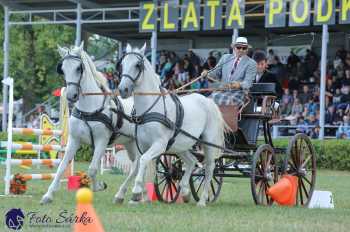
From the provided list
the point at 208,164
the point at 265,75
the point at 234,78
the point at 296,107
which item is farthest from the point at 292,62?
the point at 208,164

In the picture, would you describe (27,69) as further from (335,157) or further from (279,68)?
(335,157)

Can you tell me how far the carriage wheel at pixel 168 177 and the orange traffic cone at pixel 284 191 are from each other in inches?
55.4

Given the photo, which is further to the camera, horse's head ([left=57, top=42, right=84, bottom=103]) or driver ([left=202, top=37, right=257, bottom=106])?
driver ([left=202, top=37, right=257, bottom=106])

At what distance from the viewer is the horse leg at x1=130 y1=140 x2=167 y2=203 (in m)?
10.2

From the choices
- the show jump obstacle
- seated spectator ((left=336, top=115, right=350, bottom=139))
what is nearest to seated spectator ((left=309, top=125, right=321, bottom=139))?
seated spectator ((left=336, top=115, right=350, bottom=139))

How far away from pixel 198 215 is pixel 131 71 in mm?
2137

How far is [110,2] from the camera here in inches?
1097

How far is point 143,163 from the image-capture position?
10.2 metres

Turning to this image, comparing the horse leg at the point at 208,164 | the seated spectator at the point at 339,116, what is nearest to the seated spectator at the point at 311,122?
the seated spectator at the point at 339,116

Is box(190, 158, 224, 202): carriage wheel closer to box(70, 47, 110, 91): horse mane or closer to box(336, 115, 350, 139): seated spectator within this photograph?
box(70, 47, 110, 91): horse mane

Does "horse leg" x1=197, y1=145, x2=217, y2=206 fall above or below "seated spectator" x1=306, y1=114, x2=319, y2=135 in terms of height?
below

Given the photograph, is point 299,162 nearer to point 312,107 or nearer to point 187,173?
point 187,173

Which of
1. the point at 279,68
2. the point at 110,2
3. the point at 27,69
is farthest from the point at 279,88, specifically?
the point at 27,69

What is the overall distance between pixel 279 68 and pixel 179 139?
587 inches
